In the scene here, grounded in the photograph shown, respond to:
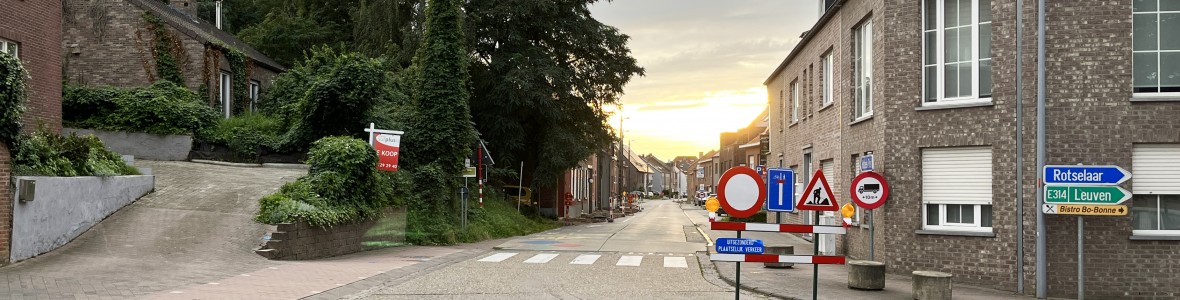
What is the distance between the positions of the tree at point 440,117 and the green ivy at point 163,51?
9.57 m

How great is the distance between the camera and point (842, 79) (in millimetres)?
18406

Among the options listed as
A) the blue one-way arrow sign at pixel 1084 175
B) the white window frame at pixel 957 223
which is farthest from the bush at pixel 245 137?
the blue one-way arrow sign at pixel 1084 175

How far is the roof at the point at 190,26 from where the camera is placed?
2878 centimetres

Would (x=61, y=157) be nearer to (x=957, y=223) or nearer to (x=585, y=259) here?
(x=585, y=259)

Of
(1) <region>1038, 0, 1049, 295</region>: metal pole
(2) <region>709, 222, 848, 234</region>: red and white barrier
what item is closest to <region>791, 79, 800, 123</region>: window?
(1) <region>1038, 0, 1049, 295</region>: metal pole

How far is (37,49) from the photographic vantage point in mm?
18609

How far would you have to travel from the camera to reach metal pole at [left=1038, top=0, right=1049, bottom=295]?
12.4m

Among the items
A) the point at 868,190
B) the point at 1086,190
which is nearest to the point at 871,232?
the point at 868,190

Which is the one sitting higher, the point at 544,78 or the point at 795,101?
the point at 544,78

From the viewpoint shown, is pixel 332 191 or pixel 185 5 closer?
pixel 332 191

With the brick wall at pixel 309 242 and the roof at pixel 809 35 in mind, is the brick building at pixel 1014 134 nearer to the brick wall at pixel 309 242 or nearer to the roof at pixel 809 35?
the roof at pixel 809 35

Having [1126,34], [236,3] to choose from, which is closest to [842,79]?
[1126,34]

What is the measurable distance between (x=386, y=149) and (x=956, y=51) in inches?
499

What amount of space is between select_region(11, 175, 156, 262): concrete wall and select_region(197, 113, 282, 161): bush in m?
9.68
